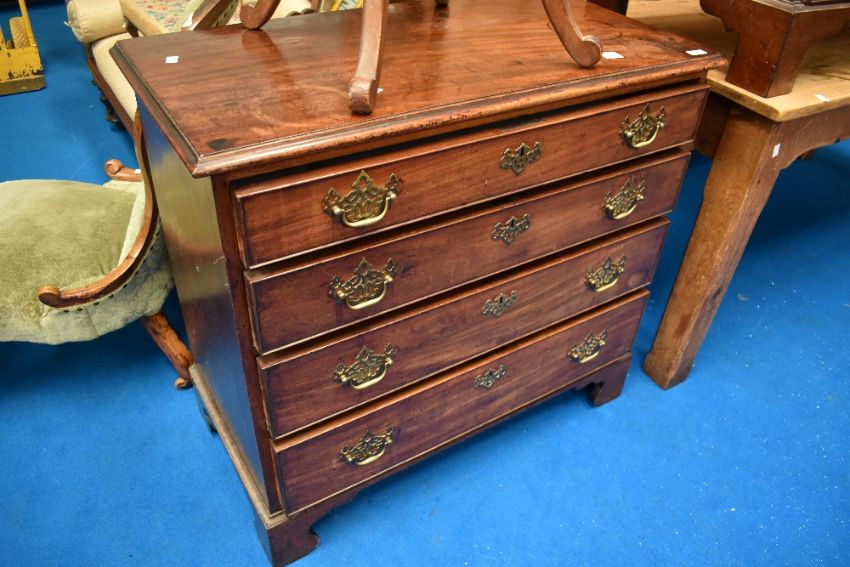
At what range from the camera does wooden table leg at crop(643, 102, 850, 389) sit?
1.46 m

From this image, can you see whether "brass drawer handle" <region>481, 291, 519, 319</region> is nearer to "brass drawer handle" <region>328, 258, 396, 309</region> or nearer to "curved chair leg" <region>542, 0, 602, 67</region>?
"brass drawer handle" <region>328, 258, 396, 309</region>

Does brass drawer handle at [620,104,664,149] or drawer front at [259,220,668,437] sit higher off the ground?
brass drawer handle at [620,104,664,149]

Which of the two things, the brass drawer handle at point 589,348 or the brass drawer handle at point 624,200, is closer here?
the brass drawer handle at point 624,200

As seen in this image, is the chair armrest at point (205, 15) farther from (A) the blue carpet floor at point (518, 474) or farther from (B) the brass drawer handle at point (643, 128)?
(A) the blue carpet floor at point (518, 474)

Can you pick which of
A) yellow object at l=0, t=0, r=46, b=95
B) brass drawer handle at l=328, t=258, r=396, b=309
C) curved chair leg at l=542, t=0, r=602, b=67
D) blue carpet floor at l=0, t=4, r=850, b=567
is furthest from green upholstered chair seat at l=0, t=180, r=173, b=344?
yellow object at l=0, t=0, r=46, b=95

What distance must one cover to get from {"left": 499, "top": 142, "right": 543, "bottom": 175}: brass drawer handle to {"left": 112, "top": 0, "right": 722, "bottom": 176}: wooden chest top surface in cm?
6

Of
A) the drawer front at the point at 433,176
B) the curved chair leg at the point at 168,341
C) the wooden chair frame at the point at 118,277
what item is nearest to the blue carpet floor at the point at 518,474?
the curved chair leg at the point at 168,341

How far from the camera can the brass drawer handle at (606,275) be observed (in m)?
1.46

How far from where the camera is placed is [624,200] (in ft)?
4.49

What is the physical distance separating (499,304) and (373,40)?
58cm

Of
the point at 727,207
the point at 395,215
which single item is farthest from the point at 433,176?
the point at 727,207

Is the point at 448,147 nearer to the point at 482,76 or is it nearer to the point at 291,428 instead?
the point at 482,76

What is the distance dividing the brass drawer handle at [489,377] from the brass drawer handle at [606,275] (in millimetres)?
281

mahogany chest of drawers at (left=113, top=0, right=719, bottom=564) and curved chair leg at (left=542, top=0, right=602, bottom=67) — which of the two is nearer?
mahogany chest of drawers at (left=113, top=0, right=719, bottom=564)
